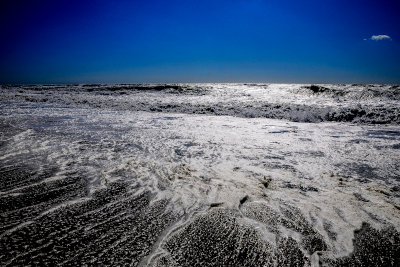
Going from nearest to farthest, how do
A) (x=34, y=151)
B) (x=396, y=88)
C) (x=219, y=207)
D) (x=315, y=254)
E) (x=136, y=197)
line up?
(x=315, y=254), (x=219, y=207), (x=136, y=197), (x=34, y=151), (x=396, y=88)

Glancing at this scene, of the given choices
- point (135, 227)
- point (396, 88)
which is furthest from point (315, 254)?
point (396, 88)

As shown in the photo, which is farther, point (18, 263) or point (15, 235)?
point (15, 235)

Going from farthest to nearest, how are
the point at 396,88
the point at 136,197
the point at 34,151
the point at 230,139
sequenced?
1. the point at 396,88
2. the point at 230,139
3. the point at 34,151
4. the point at 136,197

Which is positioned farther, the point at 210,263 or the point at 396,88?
the point at 396,88

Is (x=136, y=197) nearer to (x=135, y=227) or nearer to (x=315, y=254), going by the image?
(x=135, y=227)

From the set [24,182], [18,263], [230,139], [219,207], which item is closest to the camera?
[18,263]

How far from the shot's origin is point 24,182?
2.54 m

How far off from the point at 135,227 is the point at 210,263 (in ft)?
2.18

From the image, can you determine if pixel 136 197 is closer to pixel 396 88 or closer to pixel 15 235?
pixel 15 235

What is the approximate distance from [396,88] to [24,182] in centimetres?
1612

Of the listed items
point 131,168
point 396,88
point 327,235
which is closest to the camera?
point 327,235

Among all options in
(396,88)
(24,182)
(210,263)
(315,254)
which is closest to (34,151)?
(24,182)

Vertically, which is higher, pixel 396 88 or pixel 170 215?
pixel 396 88

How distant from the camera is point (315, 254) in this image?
5.14ft
